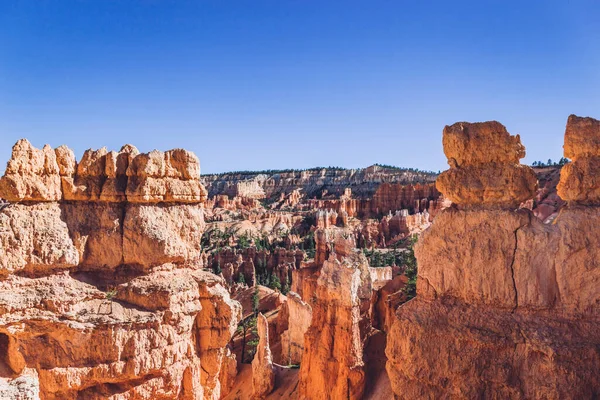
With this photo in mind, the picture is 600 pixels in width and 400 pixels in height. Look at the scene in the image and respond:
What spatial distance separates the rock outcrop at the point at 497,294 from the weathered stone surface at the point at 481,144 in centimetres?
2

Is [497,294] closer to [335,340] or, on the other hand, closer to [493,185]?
[493,185]

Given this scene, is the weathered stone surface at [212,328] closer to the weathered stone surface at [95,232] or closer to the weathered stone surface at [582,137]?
the weathered stone surface at [95,232]

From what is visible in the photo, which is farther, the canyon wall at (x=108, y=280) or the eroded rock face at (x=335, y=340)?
the eroded rock face at (x=335, y=340)

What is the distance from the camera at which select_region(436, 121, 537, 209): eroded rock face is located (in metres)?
9.05

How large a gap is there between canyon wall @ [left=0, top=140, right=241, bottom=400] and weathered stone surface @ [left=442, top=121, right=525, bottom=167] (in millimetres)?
6424

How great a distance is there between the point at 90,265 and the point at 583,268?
1042 cm

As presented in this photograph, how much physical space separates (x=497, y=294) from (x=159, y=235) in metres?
7.69

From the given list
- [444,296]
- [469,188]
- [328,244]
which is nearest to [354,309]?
[444,296]

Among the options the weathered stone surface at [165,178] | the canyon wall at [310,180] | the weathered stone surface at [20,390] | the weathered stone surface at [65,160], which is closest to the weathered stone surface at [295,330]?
the weathered stone surface at [165,178]

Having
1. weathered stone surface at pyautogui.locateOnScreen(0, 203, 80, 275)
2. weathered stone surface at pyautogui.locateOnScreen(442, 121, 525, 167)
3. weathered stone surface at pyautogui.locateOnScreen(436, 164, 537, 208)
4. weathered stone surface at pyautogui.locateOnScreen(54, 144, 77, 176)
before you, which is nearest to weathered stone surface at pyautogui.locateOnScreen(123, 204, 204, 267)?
weathered stone surface at pyautogui.locateOnScreen(0, 203, 80, 275)

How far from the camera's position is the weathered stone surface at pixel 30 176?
9.65 meters

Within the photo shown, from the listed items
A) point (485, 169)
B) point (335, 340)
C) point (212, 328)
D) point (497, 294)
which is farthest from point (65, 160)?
point (335, 340)

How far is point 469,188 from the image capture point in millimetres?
9281

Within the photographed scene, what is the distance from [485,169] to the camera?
9.35 meters
